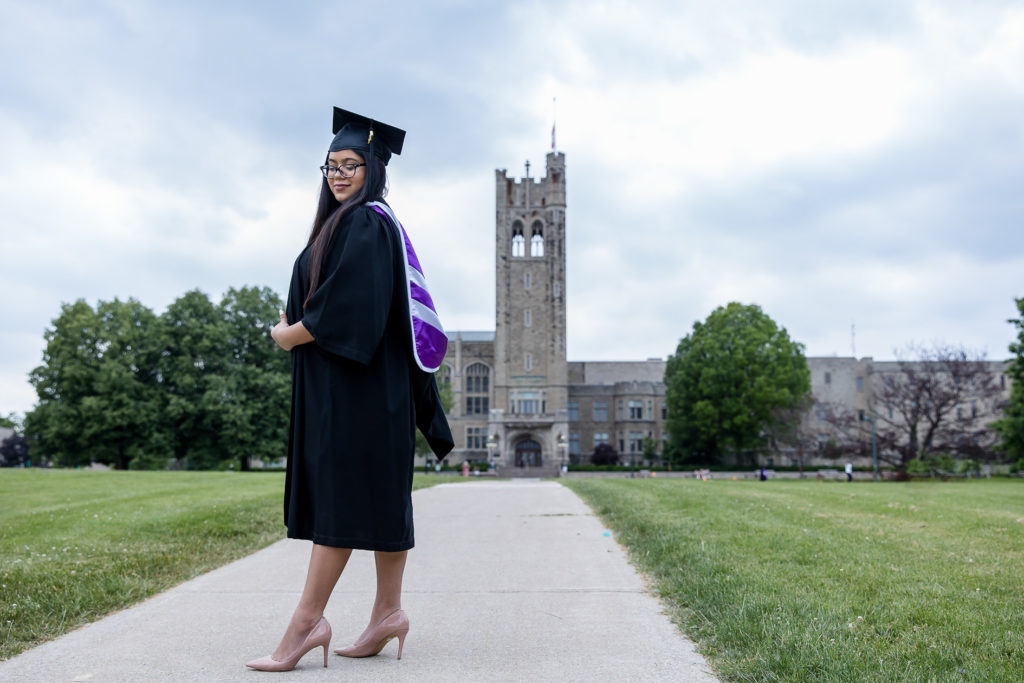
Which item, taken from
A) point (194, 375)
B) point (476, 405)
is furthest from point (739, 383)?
point (194, 375)

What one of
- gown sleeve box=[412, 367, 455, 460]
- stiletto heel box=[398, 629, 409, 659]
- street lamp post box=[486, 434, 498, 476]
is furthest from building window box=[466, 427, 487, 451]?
stiletto heel box=[398, 629, 409, 659]

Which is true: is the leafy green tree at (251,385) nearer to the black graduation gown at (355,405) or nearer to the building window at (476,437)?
the building window at (476,437)

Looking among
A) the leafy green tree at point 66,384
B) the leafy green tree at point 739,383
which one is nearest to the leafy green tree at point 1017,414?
the leafy green tree at point 739,383

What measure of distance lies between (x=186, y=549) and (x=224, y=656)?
368 cm

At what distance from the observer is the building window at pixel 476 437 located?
63.2 metres

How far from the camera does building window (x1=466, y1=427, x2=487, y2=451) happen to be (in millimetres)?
63219

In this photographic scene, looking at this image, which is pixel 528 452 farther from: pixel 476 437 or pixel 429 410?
pixel 429 410

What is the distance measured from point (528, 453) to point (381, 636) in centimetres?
5511

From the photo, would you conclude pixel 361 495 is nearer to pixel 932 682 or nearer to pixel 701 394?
pixel 932 682

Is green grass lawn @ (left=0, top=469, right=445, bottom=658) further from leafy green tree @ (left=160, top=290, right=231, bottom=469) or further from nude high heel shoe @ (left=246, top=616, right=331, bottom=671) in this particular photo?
leafy green tree @ (left=160, top=290, right=231, bottom=469)

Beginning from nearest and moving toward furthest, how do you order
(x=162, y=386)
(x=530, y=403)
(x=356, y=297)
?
1. (x=356, y=297)
2. (x=162, y=386)
3. (x=530, y=403)

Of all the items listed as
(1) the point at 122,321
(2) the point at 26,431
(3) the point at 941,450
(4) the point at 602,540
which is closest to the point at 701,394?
(3) the point at 941,450

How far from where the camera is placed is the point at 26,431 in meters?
37.5

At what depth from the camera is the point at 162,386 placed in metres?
39.3
